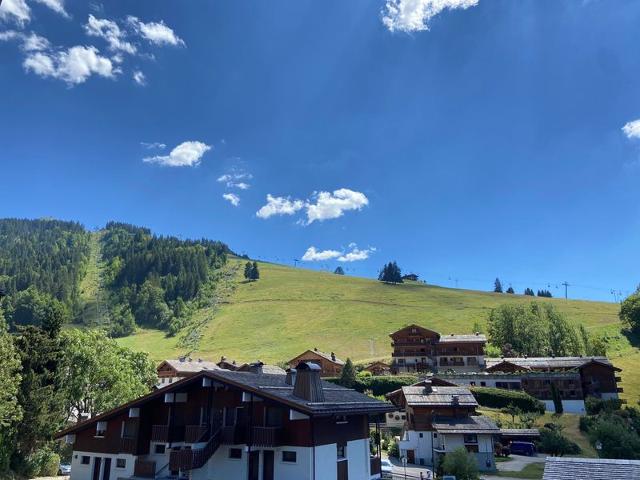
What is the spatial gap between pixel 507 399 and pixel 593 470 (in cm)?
6382

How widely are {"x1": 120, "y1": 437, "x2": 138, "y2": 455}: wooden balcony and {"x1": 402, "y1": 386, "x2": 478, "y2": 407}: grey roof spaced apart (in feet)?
111

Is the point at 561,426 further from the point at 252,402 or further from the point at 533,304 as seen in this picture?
the point at 533,304

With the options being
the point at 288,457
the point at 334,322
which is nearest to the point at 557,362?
the point at 288,457

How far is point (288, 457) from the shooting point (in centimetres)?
2916

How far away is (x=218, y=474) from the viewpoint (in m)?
30.7

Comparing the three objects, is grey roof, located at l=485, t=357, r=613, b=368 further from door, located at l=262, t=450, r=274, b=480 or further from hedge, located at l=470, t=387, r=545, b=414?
door, located at l=262, t=450, r=274, b=480

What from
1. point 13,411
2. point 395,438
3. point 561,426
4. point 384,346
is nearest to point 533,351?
point 384,346

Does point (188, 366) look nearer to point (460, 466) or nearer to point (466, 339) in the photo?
point (466, 339)

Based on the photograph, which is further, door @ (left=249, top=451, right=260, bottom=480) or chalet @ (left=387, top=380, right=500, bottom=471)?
chalet @ (left=387, top=380, right=500, bottom=471)

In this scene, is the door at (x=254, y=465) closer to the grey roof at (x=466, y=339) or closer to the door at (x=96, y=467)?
the door at (x=96, y=467)

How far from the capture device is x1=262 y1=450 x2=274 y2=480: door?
29328 millimetres

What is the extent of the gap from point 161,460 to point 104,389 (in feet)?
63.1

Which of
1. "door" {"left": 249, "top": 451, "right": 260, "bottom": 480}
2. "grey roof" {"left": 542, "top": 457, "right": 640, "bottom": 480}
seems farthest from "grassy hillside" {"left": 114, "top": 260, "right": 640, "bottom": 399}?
"grey roof" {"left": 542, "top": 457, "right": 640, "bottom": 480}

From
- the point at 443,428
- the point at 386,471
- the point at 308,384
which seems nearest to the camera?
the point at 308,384
